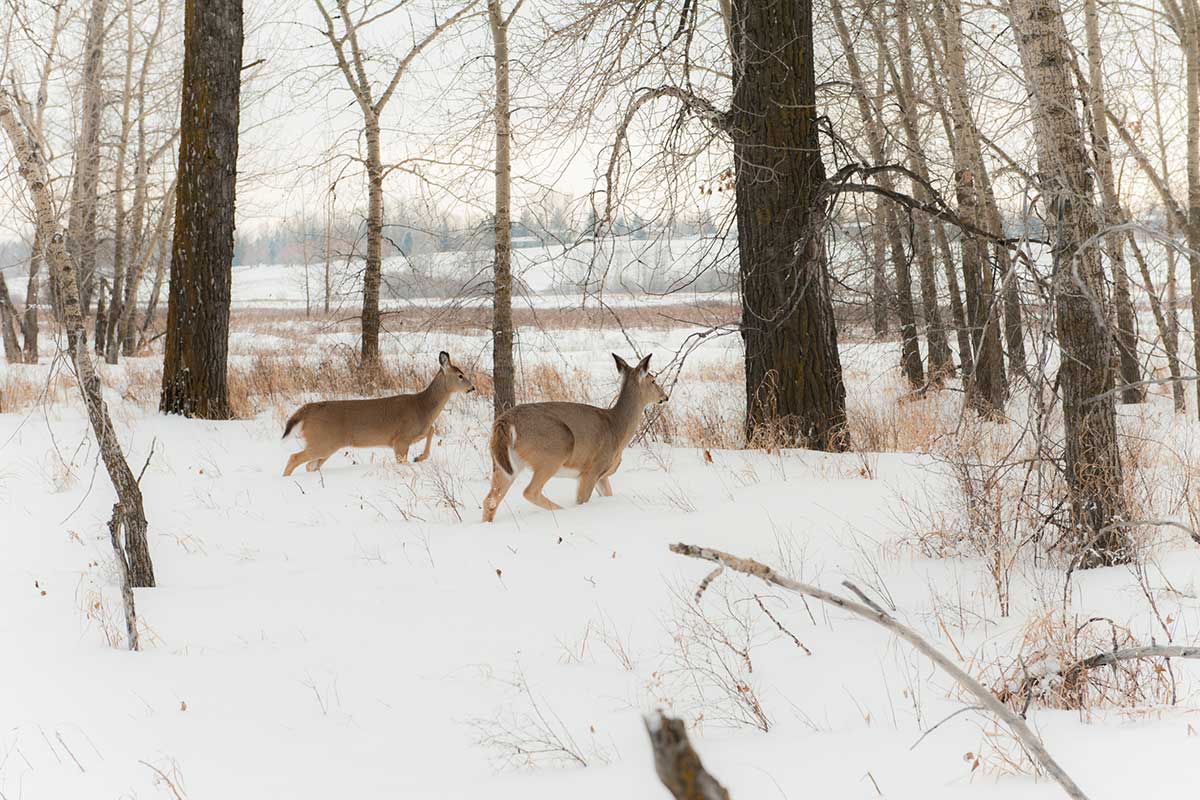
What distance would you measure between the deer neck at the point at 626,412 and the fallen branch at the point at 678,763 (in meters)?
6.93

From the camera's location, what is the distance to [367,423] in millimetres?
9953

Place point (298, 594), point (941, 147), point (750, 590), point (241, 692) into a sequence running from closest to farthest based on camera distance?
1. point (241, 692)
2. point (750, 590)
3. point (298, 594)
4. point (941, 147)

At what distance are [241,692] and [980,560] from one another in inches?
157

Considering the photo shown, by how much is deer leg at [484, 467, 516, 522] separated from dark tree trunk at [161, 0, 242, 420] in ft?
20.8

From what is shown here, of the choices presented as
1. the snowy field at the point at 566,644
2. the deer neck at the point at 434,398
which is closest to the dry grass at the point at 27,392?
the deer neck at the point at 434,398

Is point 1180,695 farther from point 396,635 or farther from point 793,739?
point 396,635

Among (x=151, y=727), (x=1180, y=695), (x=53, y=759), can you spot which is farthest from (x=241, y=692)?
(x=1180, y=695)

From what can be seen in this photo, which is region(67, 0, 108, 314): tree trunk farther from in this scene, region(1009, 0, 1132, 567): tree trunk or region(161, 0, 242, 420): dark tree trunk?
region(1009, 0, 1132, 567): tree trunk

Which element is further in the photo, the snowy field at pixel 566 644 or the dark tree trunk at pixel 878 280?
the dark tree trunk at pixel 878 280

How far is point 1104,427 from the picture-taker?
211 inches

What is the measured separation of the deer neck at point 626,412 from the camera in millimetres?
8008

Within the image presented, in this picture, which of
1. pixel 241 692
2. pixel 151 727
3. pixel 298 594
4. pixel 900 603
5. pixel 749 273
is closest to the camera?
pixel 151 727

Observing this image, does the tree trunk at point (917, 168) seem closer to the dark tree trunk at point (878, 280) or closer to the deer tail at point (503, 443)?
the dark tree trunk at point (878, 280)

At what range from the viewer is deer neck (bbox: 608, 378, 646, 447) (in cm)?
801
